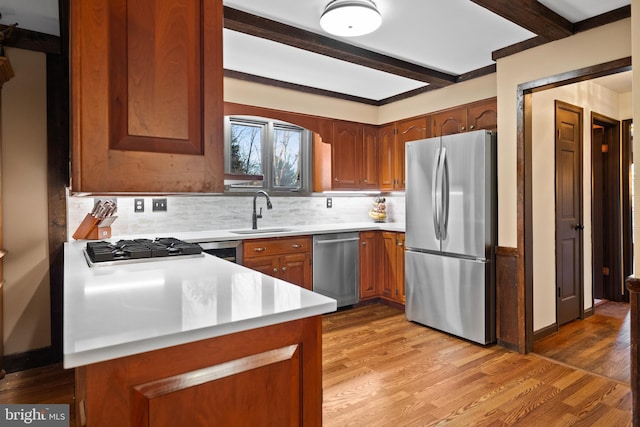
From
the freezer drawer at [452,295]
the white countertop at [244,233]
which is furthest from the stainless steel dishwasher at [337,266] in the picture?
the freezer drawer at [452,295]

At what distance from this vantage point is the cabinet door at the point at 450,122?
3723mm

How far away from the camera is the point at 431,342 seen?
10.5 feet

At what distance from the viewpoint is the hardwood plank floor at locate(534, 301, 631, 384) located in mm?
2713

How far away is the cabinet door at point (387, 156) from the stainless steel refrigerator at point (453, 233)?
87 centimetres

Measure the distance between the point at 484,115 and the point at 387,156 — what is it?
1.33m

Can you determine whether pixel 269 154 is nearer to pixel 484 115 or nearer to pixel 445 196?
pixel 445 196

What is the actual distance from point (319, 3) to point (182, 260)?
1751 millimetres

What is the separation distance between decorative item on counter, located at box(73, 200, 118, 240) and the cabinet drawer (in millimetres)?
1081

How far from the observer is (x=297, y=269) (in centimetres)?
366

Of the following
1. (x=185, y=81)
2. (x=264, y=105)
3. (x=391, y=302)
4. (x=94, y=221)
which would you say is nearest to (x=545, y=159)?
(x=391, y=302)

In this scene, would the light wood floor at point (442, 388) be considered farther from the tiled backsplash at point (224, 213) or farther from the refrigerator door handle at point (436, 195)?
the tiled backsplash at point (224, 213)

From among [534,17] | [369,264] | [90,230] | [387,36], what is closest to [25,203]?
[90,230]

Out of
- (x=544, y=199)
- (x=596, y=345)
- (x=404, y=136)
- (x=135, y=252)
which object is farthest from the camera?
(x=404, y=136)

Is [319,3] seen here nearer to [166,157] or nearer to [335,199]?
[166,157]
